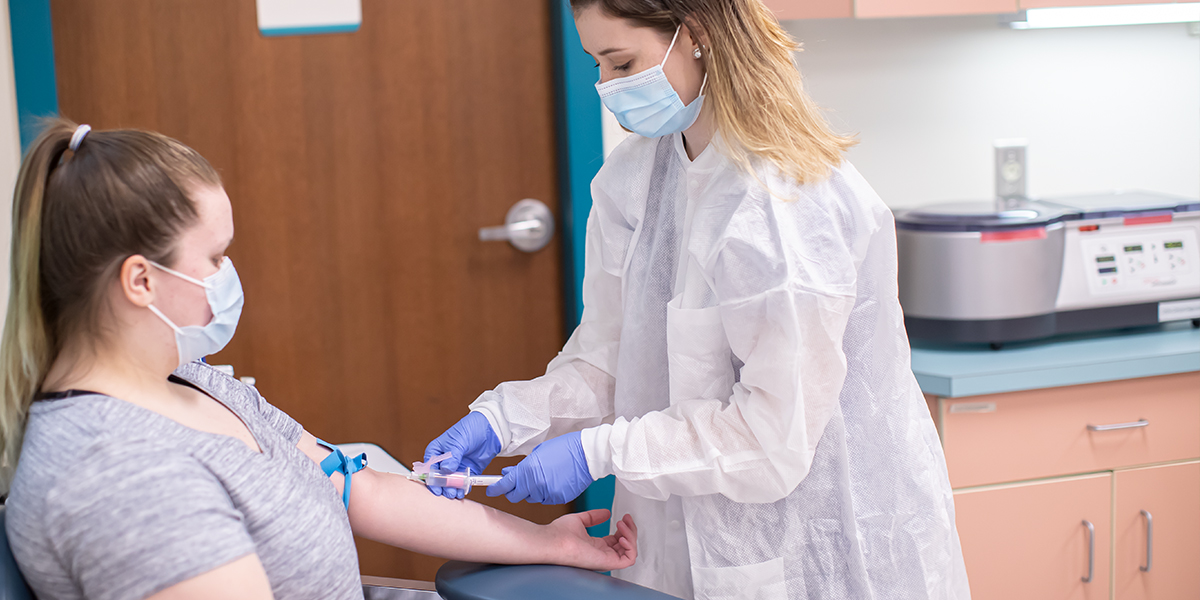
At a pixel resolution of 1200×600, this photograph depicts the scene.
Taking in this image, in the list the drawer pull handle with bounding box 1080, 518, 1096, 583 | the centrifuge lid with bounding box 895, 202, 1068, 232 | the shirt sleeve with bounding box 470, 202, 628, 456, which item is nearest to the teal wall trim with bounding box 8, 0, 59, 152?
the shirt sleeve with bounding box 470, 202, 628, 456

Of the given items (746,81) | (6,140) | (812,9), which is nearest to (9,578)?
(746,81)

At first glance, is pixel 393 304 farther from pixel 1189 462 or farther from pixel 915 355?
pixel 1189 462

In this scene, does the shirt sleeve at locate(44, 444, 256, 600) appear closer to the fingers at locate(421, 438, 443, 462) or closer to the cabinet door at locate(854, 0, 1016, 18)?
the fingers at locate(421, 438, 443, 462)

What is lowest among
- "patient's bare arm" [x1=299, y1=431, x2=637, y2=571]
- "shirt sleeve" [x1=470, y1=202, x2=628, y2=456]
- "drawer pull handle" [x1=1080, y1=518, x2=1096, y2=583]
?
"drawer pull handle" [x1=1080, y1=518, x2=1096, y2=583]

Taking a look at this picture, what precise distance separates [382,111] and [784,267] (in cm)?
106

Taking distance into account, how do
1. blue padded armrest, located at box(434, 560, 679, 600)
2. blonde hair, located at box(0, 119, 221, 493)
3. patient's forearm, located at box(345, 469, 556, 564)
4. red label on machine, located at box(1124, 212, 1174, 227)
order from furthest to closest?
red label on machine, located at box(1124, 212, 1174, 227) < patient's forearm, located at box(345, 469, 556, 564) < blue padded armrest, located at box(434, 560, 679, 600) < blonde hair, located at box(0, 119, 221, 493)

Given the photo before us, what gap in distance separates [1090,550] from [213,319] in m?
1.62

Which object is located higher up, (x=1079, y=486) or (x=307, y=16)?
(x=307, y=16)

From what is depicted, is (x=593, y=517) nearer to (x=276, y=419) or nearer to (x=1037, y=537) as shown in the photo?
(x=276, y=419)

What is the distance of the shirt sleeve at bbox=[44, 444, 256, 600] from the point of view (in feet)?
2.35

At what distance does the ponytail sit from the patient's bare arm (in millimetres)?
339

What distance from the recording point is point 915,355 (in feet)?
5.74

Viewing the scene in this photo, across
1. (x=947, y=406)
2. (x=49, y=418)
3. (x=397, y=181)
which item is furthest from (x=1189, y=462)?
(x=49, y=418)

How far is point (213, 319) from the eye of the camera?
89 cm
